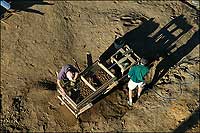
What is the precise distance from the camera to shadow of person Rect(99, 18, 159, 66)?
14666 millimetres

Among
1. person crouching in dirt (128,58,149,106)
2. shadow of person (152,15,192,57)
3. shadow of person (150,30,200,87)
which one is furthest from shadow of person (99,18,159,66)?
person crouching in dirt (128,58,149,106)

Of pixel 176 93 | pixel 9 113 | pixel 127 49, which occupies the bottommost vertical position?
pixel 9 113

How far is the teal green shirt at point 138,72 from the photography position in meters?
12.3

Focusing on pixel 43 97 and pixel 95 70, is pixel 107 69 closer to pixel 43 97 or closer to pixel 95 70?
pixel 95 70

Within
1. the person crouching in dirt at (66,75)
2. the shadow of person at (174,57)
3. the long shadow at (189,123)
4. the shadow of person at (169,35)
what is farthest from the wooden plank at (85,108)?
the shadow of person at (169,35)

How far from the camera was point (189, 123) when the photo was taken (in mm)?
12883

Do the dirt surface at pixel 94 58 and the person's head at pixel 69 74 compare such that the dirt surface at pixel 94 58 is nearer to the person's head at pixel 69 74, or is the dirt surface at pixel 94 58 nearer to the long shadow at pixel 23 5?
the long shadow at pixel 23 5

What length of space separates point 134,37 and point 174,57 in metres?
1.59

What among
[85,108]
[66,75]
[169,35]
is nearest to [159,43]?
[169,35]

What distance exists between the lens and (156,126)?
13.0 m

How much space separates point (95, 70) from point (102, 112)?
1.42 m

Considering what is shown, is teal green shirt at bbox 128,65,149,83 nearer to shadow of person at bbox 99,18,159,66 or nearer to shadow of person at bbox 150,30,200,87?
shadow of person at bbox 150,30,200,87

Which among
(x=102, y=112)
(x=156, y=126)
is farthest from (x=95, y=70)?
(x=156, y=126)

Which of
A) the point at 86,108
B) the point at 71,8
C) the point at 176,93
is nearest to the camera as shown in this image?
the point at 86,108
